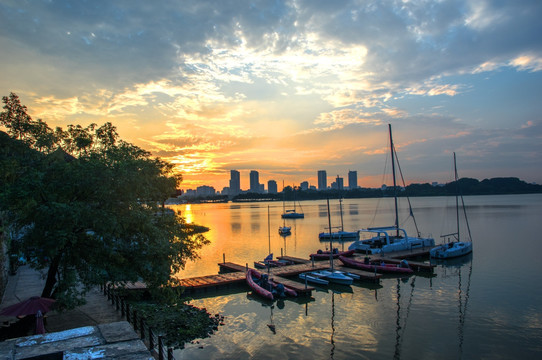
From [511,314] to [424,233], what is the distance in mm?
53744

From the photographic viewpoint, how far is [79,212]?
14.4m

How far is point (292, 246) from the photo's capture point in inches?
2494

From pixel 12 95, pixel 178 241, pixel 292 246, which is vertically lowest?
pixel 292 246

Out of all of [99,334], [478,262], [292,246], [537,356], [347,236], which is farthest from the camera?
[347,236]

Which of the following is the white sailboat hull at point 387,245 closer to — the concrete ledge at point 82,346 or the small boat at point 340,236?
the small boat at point 340,236

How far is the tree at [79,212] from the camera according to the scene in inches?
563

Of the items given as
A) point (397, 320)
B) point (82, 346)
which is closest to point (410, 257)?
point (397, 320)

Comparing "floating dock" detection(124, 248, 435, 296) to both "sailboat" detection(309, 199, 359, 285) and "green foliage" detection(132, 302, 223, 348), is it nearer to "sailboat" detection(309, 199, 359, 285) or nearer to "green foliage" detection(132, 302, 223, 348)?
"sailboat" detection(309, 199, 359, 285)

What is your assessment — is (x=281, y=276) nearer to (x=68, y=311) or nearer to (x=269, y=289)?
(x=269, y=289)

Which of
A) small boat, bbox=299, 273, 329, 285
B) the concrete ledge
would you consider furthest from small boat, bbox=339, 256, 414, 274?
the concrete ledge

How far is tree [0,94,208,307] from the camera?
14297 millimetres

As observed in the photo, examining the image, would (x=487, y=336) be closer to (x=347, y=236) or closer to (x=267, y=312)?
(x=267, y=312)

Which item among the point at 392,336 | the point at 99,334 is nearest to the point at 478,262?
the point at 392,336

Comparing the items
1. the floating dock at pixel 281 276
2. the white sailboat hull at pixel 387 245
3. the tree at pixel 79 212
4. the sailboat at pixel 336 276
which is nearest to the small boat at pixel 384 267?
the floating dock at pixel 281 276
